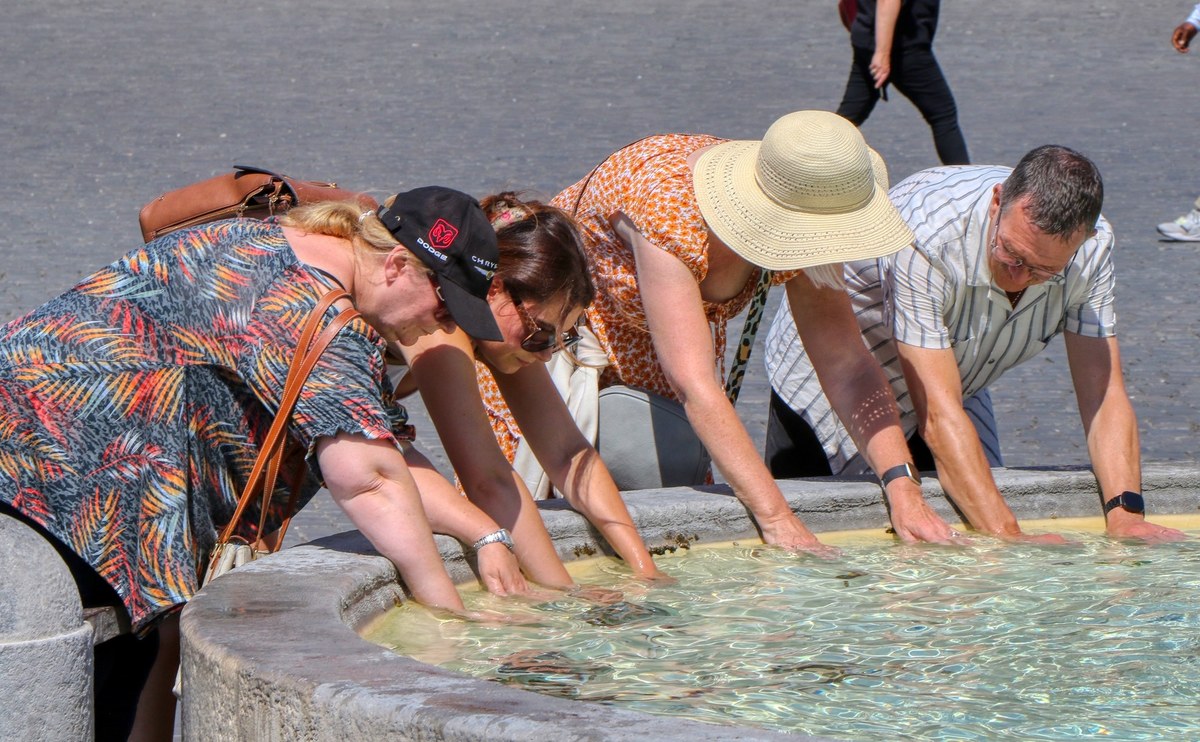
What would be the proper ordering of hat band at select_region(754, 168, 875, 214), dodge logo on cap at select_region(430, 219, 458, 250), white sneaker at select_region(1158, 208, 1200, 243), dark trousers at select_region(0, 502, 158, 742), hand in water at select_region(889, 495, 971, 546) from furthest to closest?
white sneaker at select_region(1158, 208, 1200, 243) < hand in water at select_region(889, 495, 971, 546) < hat band at select_region(754, 168, 875, 214) < dark trousers at select_region(0, 502, 158, 742) < dodge logo on cap at select_region(430, 219, 458, 250)

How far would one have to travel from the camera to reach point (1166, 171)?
10.1m

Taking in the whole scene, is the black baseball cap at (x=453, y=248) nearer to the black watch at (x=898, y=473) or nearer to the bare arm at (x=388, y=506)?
the bare arm at (x=388, y=506)

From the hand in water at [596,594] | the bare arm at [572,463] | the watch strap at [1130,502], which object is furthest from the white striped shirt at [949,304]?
the hand in water at [596,594]

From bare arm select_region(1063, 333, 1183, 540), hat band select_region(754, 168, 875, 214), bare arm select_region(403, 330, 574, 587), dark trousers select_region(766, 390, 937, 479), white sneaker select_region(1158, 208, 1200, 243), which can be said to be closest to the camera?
bare arm select_region(403, 330, 574, 587)

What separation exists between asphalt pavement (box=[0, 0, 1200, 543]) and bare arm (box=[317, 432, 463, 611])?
Answer: 2.17m

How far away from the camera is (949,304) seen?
393 centimetres

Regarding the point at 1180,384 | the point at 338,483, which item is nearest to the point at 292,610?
the point at 338,483

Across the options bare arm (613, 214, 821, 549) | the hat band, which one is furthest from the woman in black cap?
the hat band

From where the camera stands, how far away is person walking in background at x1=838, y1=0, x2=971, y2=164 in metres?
9.08

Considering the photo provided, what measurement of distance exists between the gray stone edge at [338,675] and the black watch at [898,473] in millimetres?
719

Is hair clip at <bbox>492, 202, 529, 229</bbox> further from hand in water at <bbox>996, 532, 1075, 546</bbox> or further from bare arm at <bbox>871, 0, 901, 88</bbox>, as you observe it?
bare arm at <bbox>871, 0, 901, 88</bbox>

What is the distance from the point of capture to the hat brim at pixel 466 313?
270 cm

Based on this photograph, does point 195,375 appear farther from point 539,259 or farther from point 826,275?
point 826,275

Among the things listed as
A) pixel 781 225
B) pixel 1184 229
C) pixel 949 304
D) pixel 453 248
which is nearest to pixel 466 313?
pixel 453 248
